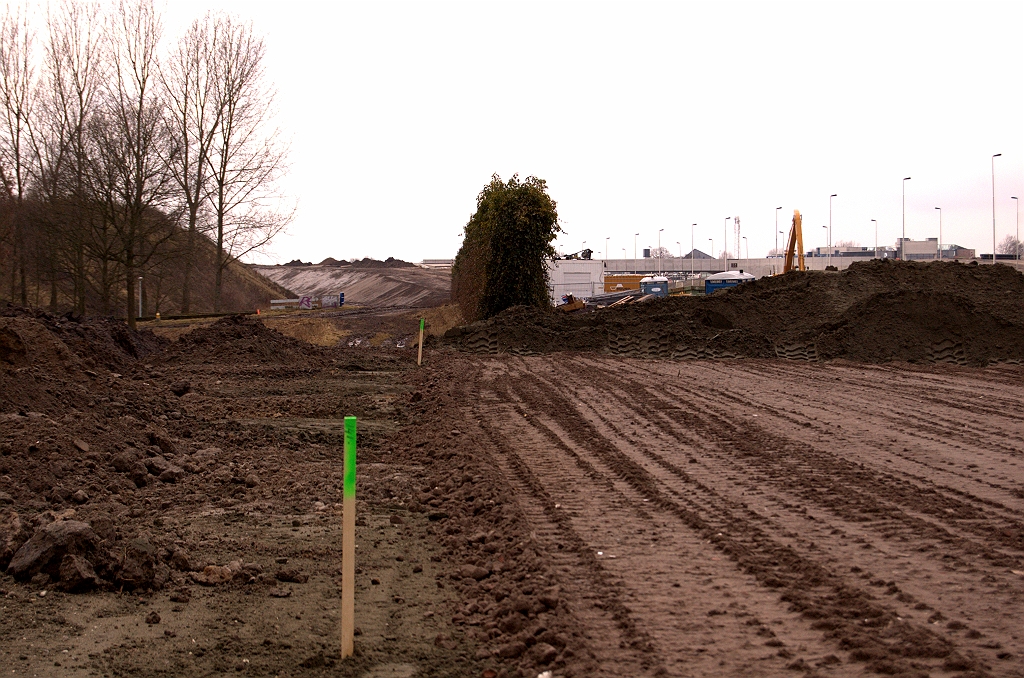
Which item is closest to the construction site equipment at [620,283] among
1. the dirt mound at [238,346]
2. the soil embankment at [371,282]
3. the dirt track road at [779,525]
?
the soil embankment at [371,282]

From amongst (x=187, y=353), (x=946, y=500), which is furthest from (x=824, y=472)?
(x=187, y=353)

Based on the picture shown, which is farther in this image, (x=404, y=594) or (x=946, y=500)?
(x=946, y=500)

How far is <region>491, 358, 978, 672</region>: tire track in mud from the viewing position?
16.1 ft

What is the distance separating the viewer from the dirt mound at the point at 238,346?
23359 mm

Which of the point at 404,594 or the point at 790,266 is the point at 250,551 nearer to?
the point at 404,594

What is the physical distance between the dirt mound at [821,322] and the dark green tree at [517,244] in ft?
16.4

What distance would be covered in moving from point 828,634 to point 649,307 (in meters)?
25.7

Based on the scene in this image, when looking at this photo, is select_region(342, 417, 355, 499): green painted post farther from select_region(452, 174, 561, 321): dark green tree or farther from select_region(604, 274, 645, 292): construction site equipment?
select_region(604, 274, 645, 292): construction site equipment

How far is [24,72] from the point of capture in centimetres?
4169

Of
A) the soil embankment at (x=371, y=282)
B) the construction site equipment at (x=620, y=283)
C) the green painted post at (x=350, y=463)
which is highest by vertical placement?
the soil embankment at (x=371, y=282)

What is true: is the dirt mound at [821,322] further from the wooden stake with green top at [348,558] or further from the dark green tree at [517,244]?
the wooden stake with green top at [348,558]

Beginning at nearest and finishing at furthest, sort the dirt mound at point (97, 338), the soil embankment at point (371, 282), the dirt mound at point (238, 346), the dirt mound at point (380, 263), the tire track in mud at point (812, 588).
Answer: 1. the tire track in mud at point (812, 588)
2. the dirt mound at point (97, 338)
3. the dirt mound at point (238, 346)
4. the soil embankment at point (371, 282)
5. the dirt mound at point (380, 263)

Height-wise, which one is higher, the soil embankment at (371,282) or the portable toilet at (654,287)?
the soil embankment at (371,282)

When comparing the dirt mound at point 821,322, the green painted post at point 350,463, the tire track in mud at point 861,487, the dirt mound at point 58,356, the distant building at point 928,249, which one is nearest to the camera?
the green painted post at point 350,463
